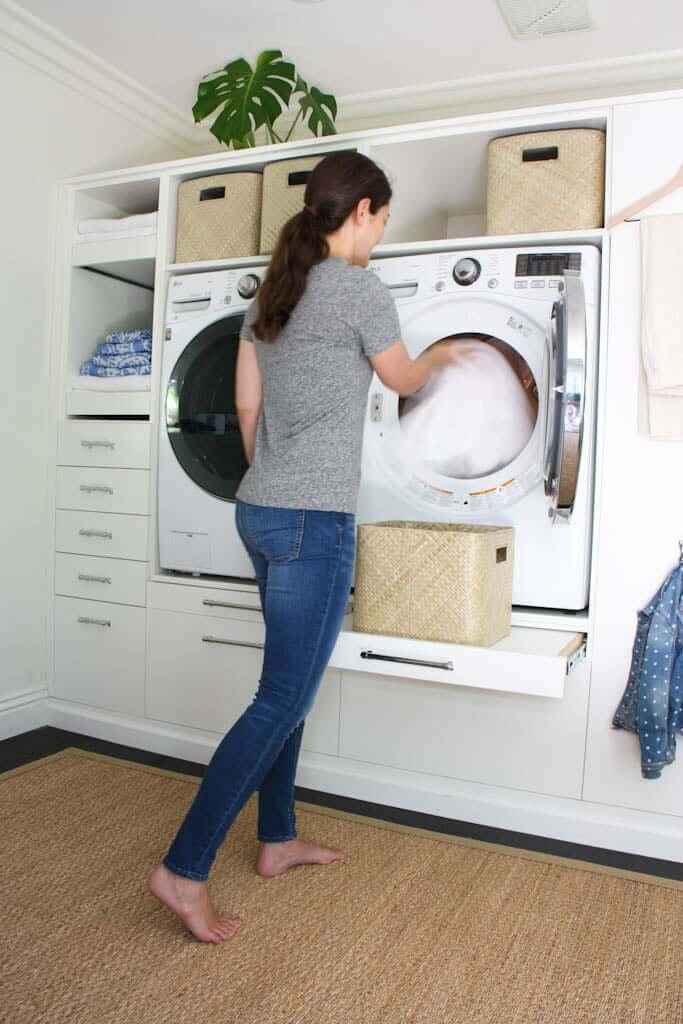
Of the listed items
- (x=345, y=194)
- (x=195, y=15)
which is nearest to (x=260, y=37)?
(x=195, y=15)

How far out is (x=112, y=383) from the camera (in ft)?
9.02

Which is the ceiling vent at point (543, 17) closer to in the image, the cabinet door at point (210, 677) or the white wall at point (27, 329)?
the white wall at point (27, 329)

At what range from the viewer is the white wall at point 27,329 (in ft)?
8.82

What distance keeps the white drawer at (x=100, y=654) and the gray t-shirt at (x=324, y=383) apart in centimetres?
A: 123

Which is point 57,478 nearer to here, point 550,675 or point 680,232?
point 550,675

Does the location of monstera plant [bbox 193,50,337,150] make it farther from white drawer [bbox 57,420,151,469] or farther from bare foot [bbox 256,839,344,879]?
bare foot [bbox 256,839,344,879]

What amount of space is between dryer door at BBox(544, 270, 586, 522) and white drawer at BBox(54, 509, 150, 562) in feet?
4.26

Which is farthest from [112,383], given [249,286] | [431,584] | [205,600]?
[431,584]

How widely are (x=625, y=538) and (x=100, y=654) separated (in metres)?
1.67

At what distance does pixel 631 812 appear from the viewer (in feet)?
6.72

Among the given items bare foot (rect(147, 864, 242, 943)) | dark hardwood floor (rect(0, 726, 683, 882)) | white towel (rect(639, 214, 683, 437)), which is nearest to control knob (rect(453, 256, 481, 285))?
white towel (rect(639, 214, 683, 437))

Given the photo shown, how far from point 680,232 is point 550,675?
1.07 metres

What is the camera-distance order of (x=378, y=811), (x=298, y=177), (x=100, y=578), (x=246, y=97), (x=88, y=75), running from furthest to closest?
(x=88, y=75)
(x=100, y=578)
(x=246, y=97)
(x=298, y=177)
(x=378, y=811)

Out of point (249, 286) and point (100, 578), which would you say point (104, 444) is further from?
point (249, 286)
